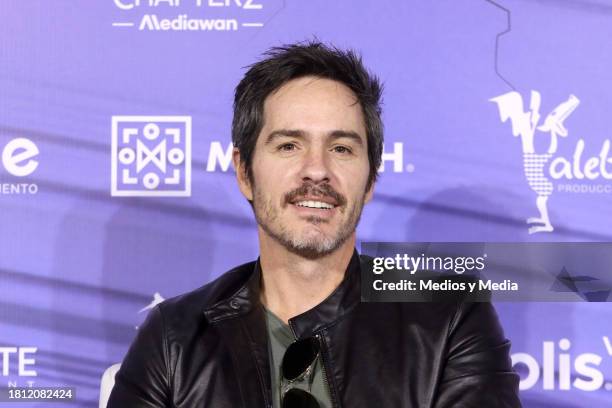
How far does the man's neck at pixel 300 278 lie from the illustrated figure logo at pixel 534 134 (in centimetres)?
57

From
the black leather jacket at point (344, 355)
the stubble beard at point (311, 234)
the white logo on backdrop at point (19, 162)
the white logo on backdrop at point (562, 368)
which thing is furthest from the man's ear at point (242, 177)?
the white logo on backdrop at point (562, 368)

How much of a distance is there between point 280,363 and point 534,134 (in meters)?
0.90

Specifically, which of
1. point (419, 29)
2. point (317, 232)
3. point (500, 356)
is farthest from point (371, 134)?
point (500, 356)

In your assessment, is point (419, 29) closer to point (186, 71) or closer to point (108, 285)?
point (186, 71)

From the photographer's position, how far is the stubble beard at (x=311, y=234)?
1720mm

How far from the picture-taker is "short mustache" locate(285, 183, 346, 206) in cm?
171

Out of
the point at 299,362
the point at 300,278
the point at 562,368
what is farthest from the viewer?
the point at 562,368

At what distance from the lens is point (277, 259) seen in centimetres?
179

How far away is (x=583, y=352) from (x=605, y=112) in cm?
61

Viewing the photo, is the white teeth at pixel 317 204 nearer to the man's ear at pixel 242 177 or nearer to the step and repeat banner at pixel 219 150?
the man's ear at pixel 242 177

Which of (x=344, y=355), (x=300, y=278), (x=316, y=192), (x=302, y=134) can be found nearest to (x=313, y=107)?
(x=302, y=134)

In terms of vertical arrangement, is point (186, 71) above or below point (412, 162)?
above

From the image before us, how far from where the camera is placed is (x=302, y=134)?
1.77m

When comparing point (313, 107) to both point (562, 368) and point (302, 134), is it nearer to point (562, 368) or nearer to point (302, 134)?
point (302, 134)
